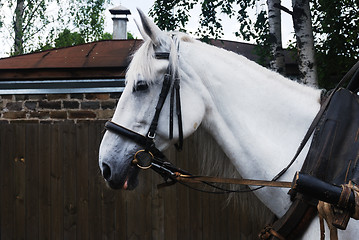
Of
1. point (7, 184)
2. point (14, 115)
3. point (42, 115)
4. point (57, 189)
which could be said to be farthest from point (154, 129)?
point (14, 115)

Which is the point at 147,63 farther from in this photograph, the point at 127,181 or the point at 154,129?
the point at 127,181

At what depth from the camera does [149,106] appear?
191cm

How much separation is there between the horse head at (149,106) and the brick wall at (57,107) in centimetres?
331

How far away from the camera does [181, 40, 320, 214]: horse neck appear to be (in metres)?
1.76

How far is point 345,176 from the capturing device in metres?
1.44

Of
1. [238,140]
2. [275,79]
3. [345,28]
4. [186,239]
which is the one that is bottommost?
[186,239]

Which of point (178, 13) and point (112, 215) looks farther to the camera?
point (178, 13)

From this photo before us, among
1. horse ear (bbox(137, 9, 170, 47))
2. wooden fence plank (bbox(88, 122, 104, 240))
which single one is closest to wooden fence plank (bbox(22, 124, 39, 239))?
wooden fence plank (bbox(88, 122, 104, 240))

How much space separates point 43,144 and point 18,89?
1.20 m

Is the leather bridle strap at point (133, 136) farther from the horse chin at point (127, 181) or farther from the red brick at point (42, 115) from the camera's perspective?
the red brick at point (42, 115)

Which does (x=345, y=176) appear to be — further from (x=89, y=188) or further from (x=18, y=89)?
(x=18, y=89)

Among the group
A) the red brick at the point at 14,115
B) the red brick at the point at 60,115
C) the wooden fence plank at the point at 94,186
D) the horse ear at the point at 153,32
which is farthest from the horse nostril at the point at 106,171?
the red brick at the point at 14,115

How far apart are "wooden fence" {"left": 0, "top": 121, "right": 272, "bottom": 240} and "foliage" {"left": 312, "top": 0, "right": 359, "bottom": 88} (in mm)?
2547

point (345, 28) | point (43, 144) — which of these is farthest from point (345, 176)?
point (345, 28)
